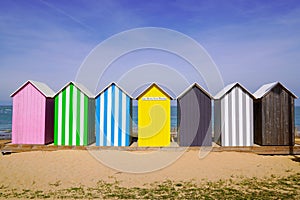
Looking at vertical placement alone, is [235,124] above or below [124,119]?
below

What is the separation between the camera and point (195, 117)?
49.1ft

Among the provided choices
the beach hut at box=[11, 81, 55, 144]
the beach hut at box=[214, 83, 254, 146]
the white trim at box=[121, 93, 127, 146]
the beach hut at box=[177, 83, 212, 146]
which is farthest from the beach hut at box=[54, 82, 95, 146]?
the beach hut at box=[214, 83, 254, 146]

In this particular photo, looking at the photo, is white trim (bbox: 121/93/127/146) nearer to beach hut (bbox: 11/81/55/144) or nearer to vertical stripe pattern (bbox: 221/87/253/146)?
beach hut (bbox: 11/81/55/144)

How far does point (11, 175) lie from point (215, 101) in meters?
10.3

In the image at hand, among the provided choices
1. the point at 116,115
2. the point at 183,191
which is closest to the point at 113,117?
the point at 116,115

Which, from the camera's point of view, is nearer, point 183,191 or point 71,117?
point 183,191

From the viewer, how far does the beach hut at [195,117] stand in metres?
14.9

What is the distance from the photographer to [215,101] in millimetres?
16219

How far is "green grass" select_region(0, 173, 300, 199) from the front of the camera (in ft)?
27.8

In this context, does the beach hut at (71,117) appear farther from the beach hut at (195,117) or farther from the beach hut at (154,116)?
the beach hut at (195,117)

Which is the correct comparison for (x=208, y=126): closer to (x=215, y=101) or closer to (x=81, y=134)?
(x=215, y=101)

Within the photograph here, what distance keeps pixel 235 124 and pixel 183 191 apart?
7.05 metres

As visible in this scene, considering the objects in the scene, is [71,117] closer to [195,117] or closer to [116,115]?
[116,115]

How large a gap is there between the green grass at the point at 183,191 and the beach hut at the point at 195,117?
472cm
